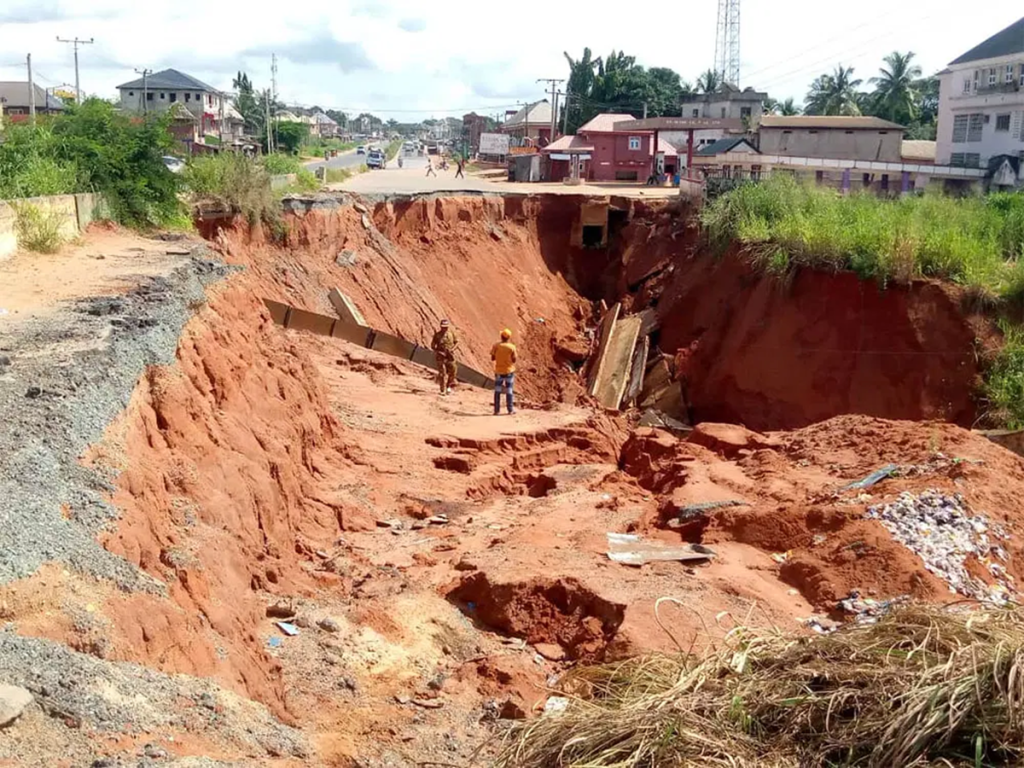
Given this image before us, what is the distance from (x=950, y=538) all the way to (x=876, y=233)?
36.4ft

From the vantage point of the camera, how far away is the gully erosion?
5.50 meters

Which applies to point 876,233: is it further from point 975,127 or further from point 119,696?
point 975,127

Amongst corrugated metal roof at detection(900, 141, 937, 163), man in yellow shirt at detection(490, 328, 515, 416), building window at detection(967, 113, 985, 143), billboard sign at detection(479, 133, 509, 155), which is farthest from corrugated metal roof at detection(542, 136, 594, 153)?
man in yellow shirt at detection(490, 328, 515, 416)

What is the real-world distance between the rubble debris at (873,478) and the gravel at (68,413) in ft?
25.9

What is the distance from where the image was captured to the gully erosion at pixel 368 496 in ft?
18.1

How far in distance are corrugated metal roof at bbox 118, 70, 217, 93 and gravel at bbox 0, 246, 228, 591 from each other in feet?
219

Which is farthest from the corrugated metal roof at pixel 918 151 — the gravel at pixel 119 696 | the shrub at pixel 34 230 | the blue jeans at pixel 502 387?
the gravel at pixel 119 696

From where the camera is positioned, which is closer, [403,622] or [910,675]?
[910,675]

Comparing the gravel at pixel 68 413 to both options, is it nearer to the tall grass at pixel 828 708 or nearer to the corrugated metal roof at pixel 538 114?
the tall grass at pixel 828 708

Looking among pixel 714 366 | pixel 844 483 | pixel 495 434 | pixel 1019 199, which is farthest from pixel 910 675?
pixel 1019 199

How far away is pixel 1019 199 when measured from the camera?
83.4ft

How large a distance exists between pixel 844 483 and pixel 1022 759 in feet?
30.1

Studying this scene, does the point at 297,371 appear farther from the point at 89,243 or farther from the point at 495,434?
the point at 89,243

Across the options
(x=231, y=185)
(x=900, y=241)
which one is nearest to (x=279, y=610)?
(x=231, y=185)
